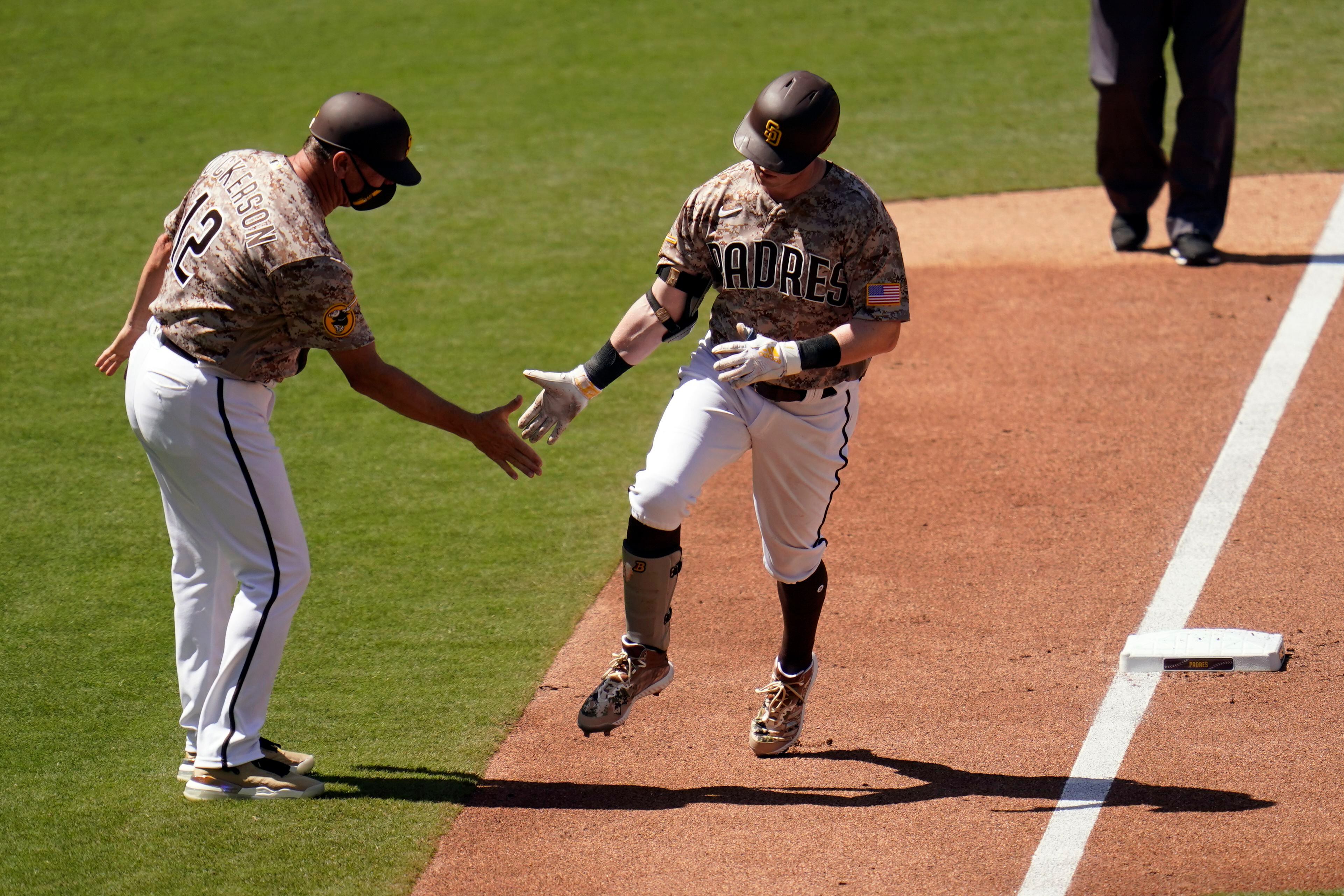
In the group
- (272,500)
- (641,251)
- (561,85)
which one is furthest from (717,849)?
(561,85)

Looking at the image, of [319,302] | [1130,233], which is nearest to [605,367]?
[319,302]

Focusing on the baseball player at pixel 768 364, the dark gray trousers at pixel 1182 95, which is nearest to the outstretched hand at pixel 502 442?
the baseball player at pixel 768 364

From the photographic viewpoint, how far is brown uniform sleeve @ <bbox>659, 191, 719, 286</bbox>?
4.32 meters

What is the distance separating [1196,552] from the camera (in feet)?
18.0

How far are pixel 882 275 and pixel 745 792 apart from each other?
1552mm

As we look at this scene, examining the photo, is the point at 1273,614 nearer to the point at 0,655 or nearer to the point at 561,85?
the point at 0,655

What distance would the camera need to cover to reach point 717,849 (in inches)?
154

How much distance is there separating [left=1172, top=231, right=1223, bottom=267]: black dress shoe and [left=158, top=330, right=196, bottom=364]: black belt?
20.8ft

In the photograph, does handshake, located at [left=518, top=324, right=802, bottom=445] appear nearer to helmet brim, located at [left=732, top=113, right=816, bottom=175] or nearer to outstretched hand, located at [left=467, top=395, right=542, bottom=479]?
outstretched hand, located at [left=467, top=395, right=542, bottom=479]

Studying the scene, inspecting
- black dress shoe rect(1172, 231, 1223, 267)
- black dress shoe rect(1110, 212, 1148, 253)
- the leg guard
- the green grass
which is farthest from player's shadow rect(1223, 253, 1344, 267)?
the leg guard

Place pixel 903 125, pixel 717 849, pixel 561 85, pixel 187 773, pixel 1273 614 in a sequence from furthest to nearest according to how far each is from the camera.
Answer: pixel 561 85
pixel 903 125
pixel 1273 614
pixel 187 773
pixel 717 849

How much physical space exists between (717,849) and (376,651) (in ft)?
5.40

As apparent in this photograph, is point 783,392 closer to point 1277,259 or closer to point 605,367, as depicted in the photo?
point 605,367

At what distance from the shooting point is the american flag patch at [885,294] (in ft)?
13.6
